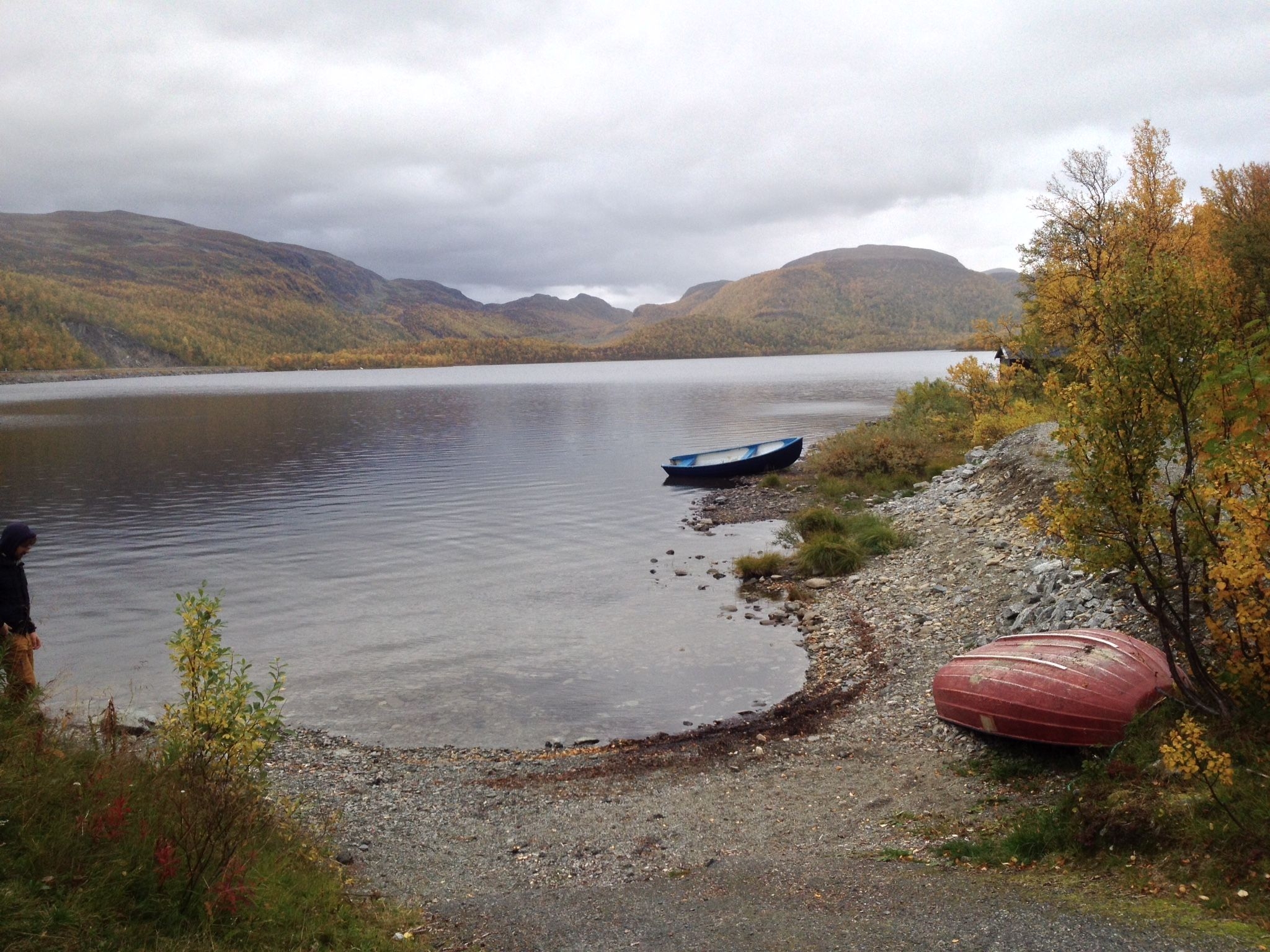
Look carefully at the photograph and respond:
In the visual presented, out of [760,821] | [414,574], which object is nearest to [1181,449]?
[760,821]

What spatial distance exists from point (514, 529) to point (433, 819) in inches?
868

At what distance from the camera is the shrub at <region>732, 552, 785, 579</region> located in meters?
23.2

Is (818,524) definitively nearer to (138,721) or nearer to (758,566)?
(758,566)

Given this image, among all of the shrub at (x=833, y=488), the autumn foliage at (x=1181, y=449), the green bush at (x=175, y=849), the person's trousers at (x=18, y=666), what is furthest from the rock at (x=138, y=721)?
the shrub at (x=833, y=488)

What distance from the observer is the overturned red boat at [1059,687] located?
8820mm

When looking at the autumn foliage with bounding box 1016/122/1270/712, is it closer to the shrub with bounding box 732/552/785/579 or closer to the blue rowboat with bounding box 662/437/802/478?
the shrub with bounding box 732/552/785/579

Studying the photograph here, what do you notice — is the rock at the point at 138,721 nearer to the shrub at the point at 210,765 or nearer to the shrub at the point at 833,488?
the shrub at the point at 210,765

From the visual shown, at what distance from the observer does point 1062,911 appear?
19.6 feet

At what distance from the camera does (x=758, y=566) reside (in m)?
23.2

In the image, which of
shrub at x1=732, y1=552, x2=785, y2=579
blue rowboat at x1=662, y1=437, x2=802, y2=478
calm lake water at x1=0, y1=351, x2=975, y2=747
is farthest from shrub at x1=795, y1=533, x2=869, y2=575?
blue rowboat at x1=662, y1=437, x2=802, y2=478

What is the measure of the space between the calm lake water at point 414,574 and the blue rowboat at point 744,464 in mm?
1820

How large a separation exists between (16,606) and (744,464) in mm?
34347

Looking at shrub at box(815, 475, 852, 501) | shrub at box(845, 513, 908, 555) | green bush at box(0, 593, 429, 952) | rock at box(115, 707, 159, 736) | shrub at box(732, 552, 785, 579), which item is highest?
green bush at box(0, 593, 429, 952)

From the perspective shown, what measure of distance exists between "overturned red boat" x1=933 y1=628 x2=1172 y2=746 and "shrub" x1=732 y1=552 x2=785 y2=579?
12078 millimetres
